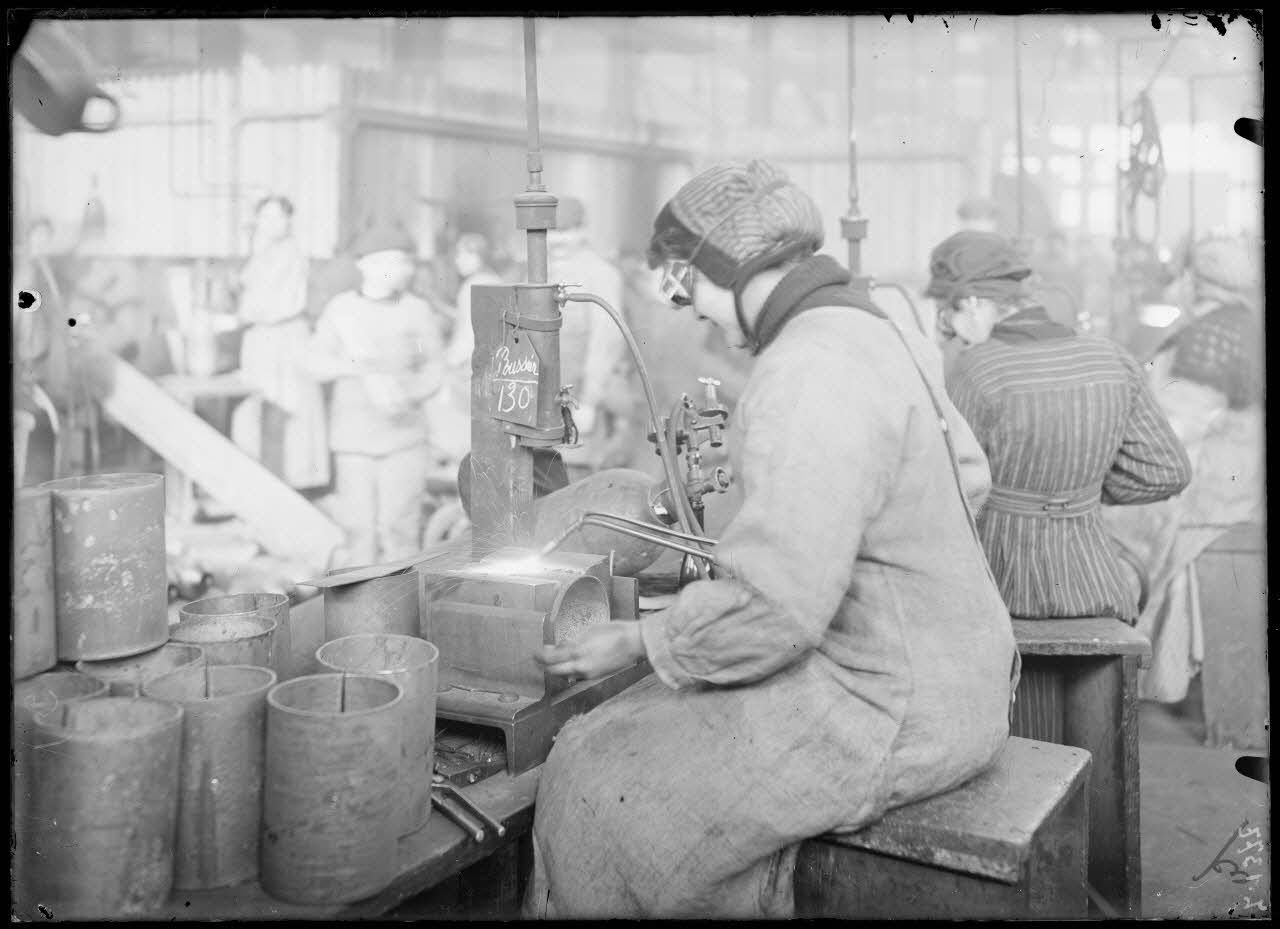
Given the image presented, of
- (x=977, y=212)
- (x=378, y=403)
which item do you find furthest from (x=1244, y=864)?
(x=977, y=212)

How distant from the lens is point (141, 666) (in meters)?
2.16

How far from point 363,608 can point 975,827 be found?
1259 millimetres

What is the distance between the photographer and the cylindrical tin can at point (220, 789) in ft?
6.27

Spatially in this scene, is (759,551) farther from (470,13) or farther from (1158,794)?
(1158,794)

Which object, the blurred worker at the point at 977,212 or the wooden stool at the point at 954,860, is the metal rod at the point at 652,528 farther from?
the blurred worker at the point at 977,212

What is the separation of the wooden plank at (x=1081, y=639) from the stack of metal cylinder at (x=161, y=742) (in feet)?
6.51

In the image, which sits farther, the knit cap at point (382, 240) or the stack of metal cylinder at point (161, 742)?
the knit cap at point (382, 240)

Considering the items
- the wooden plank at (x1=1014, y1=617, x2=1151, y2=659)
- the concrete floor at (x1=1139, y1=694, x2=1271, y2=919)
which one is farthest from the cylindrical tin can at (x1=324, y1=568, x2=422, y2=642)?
the concrete floor at (x1=1139, y1=694, x2=1271, y2=919)

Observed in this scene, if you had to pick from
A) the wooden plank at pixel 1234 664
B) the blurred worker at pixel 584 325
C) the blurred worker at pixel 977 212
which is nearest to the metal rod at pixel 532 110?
the wooden plank at pixel 1234 664

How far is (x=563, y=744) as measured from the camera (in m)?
2.37

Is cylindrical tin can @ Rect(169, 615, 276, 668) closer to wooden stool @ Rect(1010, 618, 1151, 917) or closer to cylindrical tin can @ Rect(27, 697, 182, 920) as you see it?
cylindrical tin can @ Rect(27, 697, 182, 920)

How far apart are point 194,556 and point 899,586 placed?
5.67 meters

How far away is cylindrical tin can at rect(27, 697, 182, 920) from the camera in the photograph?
1.79 meters

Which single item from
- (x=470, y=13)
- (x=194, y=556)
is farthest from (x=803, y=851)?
(x=194, y=556)
